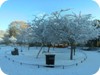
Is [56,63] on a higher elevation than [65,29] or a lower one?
lower

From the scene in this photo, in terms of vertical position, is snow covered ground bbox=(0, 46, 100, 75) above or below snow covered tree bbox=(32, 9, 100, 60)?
below

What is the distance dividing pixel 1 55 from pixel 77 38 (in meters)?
1.27

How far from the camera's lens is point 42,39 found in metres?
11.9

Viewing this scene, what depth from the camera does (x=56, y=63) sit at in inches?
469

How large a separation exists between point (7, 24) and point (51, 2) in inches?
31.7

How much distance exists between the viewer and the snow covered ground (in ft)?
38.7

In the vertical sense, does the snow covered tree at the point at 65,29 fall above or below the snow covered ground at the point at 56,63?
above

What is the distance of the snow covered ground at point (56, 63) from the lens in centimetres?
1179

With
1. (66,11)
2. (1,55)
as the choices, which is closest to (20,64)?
(1,55)

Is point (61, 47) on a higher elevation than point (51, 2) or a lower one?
lower

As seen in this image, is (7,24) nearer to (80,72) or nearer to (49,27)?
(49,27)

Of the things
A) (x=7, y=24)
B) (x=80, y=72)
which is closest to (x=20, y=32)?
(x=7, y=24)

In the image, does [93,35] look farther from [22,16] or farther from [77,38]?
[22,16]

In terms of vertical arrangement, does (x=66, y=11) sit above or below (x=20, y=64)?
above
